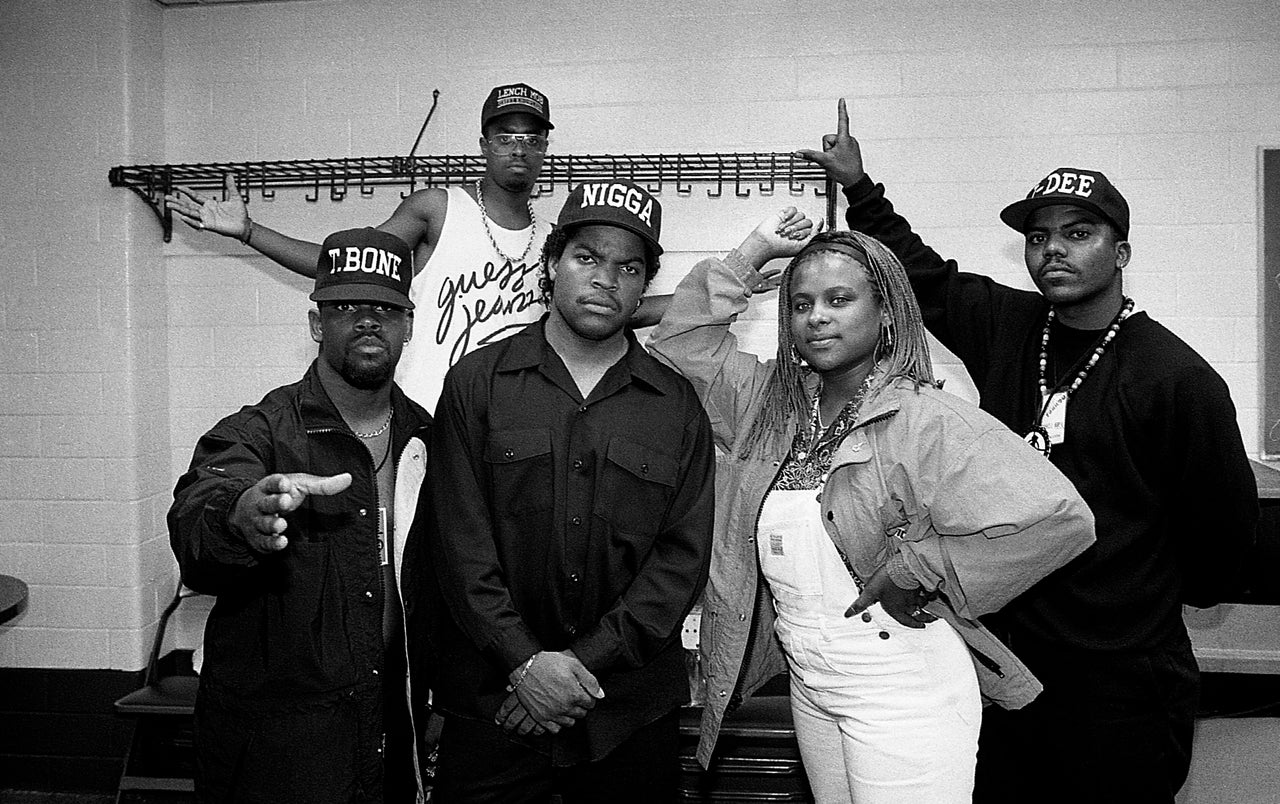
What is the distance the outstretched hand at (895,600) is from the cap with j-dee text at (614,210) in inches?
30.3

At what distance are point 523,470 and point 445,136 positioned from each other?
2.03m

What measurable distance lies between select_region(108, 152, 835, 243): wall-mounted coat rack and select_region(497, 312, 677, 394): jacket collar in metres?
1.48

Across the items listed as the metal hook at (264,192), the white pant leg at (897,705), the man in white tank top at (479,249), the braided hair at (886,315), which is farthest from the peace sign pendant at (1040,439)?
the metal hook at (264,192)

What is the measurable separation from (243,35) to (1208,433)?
131 inches

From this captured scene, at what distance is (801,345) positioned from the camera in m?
1.85

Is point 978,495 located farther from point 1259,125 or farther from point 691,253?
point 1259,125

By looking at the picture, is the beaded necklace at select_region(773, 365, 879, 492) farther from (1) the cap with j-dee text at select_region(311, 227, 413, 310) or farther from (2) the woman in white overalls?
(1) the cap with j-dee text at select_region(311, 227, 413, 310)

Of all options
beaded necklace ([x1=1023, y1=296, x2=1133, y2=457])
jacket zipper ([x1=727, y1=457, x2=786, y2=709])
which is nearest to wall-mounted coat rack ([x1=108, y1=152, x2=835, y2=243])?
beaded necklace ([x1=1023, y1=296, x2=1133, y2=457])

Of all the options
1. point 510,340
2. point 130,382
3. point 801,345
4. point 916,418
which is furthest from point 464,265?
point 130,382

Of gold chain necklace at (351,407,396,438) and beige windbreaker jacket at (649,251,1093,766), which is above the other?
gold chain necklace at (351,407,396,438)

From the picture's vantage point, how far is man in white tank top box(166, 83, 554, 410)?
2496 millimetres

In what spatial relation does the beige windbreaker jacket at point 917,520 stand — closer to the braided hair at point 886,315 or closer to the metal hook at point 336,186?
the braided hair at point 886,315

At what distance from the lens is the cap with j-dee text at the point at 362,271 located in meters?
1.92

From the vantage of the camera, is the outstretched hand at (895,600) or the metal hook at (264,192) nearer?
the outstretched hand at (895,600)
